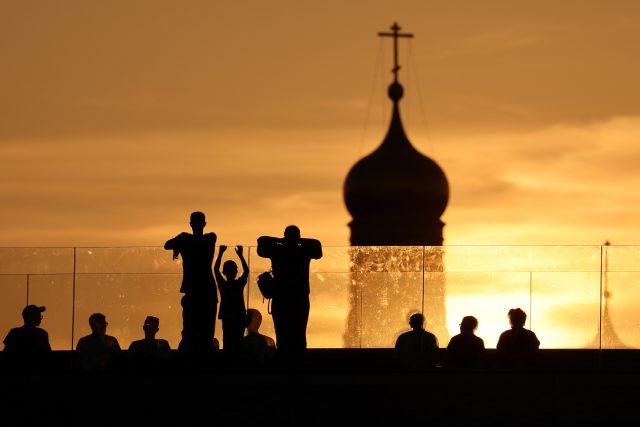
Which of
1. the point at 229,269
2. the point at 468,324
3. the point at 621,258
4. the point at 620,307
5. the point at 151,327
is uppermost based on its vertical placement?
the point at 621,258

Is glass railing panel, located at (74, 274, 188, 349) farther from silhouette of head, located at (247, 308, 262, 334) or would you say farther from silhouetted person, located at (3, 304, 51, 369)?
silhouetted person, located at (3, 304, 51, 369)

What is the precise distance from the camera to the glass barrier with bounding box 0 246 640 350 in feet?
104

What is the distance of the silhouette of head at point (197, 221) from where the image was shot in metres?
22.8

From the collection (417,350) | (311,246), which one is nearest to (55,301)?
(311,246)

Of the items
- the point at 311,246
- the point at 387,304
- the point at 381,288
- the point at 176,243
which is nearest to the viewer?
the point at 311,246

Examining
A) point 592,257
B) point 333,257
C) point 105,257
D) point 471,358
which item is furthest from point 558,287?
point 471,358

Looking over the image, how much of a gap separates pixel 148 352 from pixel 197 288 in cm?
96

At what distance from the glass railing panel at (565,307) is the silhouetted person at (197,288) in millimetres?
9057

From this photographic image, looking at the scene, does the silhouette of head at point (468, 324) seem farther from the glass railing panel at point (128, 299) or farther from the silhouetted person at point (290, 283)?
the glass railing panel at point (128, 299)

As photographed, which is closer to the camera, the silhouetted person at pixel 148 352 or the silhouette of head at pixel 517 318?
the silhouette of head at pixel 517 318

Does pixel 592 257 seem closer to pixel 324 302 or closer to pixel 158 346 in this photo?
pixel 324 302

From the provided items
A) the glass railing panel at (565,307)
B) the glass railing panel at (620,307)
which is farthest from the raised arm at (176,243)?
the glass railing panel at (620,307)

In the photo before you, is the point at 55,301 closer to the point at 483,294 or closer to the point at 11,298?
the point at 11,298

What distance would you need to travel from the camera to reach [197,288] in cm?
2308
